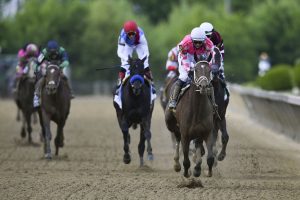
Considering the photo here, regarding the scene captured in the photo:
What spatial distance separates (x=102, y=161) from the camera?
16.7 metres

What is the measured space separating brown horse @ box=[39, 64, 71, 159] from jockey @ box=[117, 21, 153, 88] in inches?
69.5

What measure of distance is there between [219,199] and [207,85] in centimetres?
180

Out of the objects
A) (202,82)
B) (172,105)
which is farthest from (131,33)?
(202,82)

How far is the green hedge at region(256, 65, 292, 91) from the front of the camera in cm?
3512

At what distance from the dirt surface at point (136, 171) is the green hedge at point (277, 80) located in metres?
10.6

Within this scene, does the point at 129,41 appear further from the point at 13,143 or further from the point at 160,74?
the point at 160,74

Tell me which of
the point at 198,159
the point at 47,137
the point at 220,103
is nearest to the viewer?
the point at 198,159

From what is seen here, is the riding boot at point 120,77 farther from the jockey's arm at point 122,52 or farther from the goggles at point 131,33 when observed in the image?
the goggles at point 131,33

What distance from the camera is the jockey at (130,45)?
50.8 ft

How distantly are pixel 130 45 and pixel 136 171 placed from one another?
2.25 meters

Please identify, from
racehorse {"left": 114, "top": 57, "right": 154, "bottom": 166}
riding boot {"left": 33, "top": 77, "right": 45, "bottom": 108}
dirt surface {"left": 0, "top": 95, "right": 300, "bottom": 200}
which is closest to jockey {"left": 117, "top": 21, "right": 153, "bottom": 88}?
racehorse {"left": 114, "top": 57, "right": 154, "bottom": 166}

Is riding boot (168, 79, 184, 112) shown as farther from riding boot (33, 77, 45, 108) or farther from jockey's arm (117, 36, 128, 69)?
riding boot (33, 77, 45, 108)

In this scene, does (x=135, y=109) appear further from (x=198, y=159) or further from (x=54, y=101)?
(x=198, y=159)

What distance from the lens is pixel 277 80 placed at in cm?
3534
